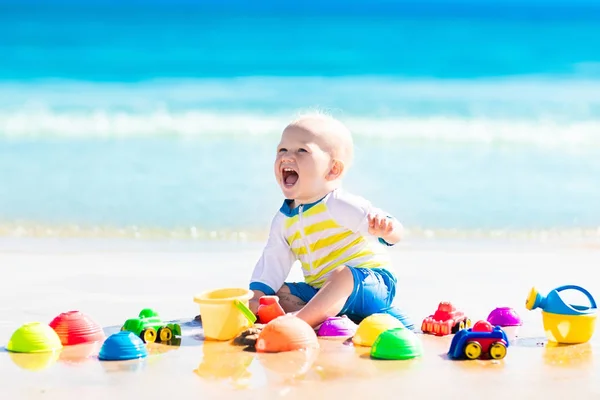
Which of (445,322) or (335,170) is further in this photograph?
(335,170)

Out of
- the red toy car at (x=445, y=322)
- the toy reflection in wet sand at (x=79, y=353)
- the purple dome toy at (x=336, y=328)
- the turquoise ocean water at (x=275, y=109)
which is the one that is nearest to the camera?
the toy reflection in wet sand at (x=79, y=353)

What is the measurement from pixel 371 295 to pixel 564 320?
0.84 meters

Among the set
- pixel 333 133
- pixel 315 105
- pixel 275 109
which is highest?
pixel 275 109

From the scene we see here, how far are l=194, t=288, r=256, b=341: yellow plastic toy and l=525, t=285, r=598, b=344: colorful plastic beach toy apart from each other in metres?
1.19

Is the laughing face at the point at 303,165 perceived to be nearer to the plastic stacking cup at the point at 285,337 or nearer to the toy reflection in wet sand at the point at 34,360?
the plastic stacking cup at the point at 285,337

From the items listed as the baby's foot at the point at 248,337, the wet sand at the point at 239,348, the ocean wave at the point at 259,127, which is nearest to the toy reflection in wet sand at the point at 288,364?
the wet sand at the point at 239,348

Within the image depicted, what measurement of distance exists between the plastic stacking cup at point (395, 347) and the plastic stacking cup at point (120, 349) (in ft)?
2.91

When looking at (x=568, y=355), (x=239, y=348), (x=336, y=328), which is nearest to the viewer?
(x=568, y=355)

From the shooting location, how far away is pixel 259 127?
12.9 metres

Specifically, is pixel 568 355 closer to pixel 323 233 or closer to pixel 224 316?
pixel 323 233

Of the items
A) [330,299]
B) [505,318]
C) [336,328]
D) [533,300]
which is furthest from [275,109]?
[533,300]

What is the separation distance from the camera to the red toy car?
3.88 metres

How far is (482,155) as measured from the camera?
11.6 metres

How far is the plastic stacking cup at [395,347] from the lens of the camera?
330cm
